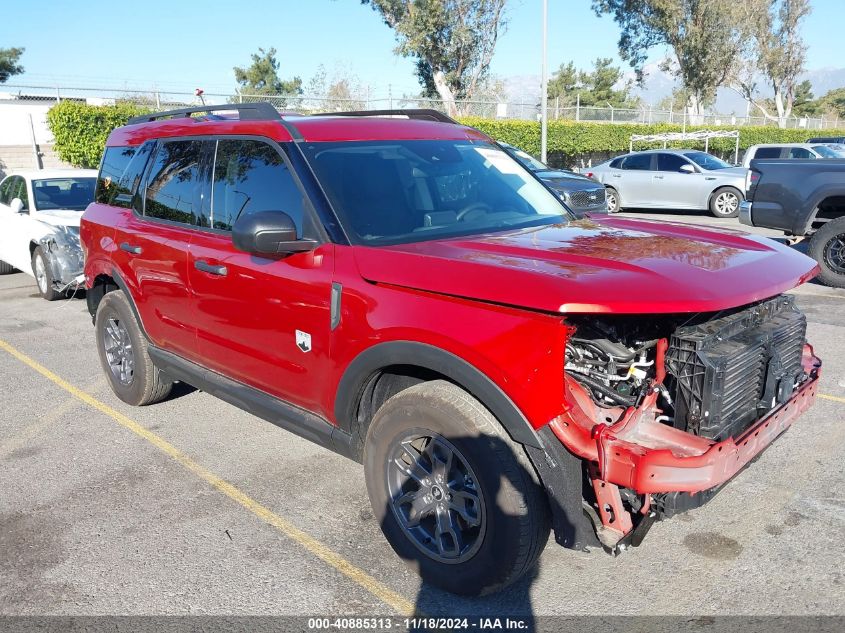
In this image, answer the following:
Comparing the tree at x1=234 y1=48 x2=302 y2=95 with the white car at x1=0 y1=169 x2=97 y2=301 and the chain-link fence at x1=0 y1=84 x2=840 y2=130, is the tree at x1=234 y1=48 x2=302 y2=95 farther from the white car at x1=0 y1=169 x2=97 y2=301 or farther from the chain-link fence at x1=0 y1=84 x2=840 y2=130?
the white car at x1=0 y1=169 x2=97 y2=301

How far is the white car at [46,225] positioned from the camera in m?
8.70

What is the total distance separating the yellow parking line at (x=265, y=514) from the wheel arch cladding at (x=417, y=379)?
1.89 feet

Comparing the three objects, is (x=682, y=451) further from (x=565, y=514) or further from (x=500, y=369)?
(x=500, y=369)

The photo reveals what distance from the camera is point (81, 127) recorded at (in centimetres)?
2023

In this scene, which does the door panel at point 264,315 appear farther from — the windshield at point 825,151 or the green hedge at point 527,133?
the windshield at point 825,151

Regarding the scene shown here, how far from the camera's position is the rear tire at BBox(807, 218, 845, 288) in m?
8.54

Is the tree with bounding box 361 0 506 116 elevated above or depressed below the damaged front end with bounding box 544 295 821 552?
above

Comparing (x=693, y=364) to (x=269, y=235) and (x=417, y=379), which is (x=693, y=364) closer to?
(x=417, y=379)

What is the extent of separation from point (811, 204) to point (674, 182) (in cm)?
893

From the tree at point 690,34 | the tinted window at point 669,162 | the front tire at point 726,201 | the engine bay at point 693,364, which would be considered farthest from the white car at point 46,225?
the tree at point 690,34

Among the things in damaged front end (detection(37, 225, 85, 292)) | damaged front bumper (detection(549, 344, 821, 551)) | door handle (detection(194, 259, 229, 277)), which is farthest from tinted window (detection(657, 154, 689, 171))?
damaged front bumper (detection(549, 344, 821, 551))

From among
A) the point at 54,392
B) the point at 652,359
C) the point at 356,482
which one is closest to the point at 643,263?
the point at 652,359

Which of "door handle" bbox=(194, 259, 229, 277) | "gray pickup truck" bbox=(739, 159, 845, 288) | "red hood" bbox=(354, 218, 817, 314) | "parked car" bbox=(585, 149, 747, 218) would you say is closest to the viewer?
"red hood" bbox=(354, 218, 817, 314)

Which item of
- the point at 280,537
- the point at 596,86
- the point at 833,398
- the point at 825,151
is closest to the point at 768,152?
the point at 825,151
